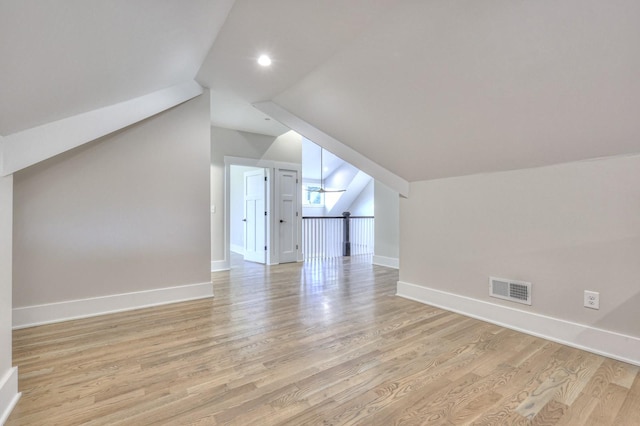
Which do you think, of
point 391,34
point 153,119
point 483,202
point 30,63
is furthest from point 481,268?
point 153,119

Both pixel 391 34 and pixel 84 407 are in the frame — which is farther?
pixel 391 34

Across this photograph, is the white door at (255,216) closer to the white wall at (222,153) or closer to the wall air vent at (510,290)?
the white wall at (222,153)

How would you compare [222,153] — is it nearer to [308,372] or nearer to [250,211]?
[250,211]

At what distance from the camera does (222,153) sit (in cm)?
530

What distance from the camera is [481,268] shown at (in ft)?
9.81

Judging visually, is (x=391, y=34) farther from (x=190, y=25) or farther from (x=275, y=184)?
(x=275, y=184)

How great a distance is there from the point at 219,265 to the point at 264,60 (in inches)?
142

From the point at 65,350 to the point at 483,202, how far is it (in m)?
3.77

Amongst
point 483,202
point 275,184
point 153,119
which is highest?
point 153,119

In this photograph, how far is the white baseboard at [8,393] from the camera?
1.50 m

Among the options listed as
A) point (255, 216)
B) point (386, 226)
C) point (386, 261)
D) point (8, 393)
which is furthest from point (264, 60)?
point (386, 261)

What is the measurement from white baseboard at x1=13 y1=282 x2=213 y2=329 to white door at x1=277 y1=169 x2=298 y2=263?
8.02 ft

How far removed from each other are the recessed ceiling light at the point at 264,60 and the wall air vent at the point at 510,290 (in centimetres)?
295

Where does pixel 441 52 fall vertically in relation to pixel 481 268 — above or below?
above
